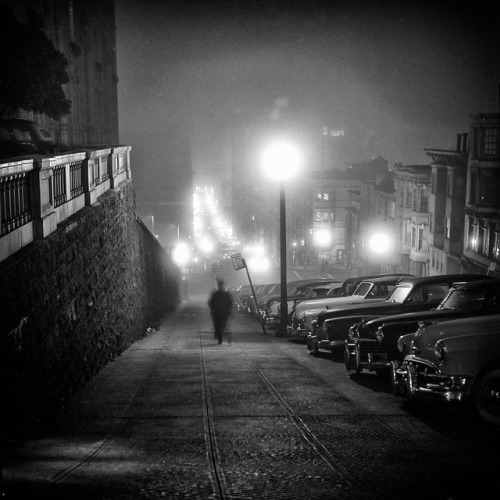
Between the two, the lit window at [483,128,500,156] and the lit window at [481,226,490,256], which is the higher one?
the lit window at [483,128,500,156]

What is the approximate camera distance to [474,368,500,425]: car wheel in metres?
8.68

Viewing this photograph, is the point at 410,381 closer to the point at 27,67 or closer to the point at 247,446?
the point at 247,446

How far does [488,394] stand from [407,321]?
3360mm

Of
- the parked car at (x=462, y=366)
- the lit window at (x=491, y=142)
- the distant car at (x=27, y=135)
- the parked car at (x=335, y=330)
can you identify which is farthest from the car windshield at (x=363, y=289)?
the lit window at (x=491, y=142)

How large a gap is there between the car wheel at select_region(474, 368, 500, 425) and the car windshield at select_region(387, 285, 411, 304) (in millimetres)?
6660

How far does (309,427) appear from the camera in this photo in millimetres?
8359

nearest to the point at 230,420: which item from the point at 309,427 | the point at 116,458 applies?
the point at 309,427

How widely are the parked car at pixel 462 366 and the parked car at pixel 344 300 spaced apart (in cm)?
870

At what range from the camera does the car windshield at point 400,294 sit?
50.8ft

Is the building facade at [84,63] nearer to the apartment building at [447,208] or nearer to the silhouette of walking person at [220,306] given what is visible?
Answer: the silhouette of walking person at [220,306]

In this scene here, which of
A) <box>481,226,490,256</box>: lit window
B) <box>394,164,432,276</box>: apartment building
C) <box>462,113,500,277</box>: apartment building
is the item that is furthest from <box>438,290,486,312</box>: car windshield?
<box>394,164,432,276</box>: apartment building

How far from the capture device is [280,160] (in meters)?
24.4

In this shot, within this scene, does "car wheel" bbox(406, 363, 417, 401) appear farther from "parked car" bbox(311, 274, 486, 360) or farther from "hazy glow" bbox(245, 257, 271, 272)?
"hazy glow" bbox(245, 257, 271, 272)

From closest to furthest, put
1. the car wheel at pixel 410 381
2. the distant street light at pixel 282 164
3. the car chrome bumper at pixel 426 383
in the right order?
the car chrome bumper at pixel 426 383
the car wheel at pixel 410 381
the distant street light at pixel 282 164
